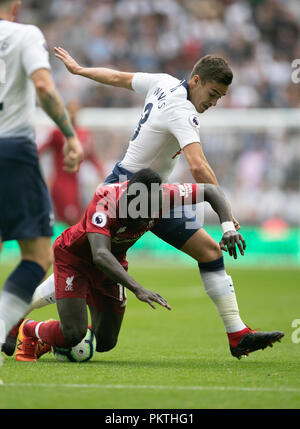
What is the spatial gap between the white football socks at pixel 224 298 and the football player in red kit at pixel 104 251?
0.61 m

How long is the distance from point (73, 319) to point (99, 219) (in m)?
0.81

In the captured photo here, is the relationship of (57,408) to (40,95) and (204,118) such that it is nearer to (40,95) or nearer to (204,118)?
(40,95)

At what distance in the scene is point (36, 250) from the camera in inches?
199

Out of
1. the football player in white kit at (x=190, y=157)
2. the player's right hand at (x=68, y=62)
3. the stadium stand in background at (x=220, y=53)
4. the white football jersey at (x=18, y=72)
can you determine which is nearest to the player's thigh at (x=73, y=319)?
the football player in white kit at (x=190, y=157)

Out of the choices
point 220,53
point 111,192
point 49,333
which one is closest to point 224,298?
point 111,192

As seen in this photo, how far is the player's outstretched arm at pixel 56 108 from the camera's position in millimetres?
4789

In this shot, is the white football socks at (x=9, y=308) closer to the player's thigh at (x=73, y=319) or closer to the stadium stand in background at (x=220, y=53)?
the player's thigh at (x=73, y=319)

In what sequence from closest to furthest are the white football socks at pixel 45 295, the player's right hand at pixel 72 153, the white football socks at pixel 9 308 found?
the white football socks at pixel 9 308 < the player's right hand at pixel 72 153 < the white football socks at pixel 45 295

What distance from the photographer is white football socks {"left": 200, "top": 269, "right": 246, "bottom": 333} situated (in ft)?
20.4

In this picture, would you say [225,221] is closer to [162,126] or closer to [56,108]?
[162,126]

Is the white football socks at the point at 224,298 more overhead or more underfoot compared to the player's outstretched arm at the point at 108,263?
more underfoot

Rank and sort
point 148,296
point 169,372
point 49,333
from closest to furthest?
point 148,296 → point 169,372 → point 49,333

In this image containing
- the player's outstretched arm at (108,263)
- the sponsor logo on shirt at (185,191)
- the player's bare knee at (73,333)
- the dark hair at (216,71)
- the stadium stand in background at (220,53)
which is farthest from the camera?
the stadium stand in background at (220,53)

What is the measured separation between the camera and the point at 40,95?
15.9ft
